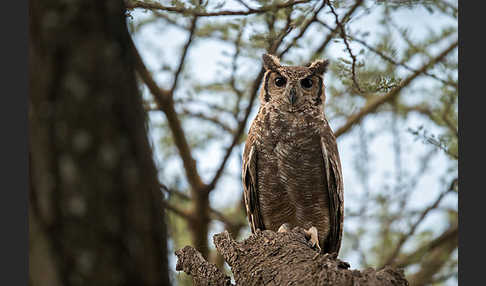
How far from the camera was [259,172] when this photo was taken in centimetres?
405

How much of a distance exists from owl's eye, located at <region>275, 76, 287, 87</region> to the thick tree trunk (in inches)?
113

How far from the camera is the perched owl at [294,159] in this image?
391cm

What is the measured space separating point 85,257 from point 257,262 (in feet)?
5.77

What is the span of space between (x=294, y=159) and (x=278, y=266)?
129cm

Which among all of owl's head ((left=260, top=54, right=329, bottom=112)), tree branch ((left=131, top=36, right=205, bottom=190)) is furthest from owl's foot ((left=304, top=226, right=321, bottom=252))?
tree branch ((left=131, top=36, right=205, bottom=190))

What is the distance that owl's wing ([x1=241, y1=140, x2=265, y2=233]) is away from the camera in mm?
4035

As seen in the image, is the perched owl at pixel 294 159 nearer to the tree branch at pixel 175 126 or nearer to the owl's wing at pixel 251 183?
the owl's wing at pixel 251 183

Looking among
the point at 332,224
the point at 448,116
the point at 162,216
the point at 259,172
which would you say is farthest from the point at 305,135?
the point at 162,216

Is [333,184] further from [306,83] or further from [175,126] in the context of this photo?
[175,126]

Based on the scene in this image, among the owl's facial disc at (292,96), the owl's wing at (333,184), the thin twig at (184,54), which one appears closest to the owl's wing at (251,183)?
the owl's facial disc at (292,96)

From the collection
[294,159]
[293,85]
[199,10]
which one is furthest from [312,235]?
[199,10]

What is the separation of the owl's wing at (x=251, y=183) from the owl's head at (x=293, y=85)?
16.1 inches

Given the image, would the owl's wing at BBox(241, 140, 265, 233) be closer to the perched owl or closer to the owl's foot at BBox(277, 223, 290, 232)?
the perched owl

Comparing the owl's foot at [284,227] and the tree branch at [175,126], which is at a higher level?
the tree branch at [175,126]
